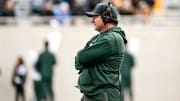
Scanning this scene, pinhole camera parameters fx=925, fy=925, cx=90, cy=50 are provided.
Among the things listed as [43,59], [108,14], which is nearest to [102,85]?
[108,14]

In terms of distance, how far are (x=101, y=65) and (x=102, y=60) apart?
58 millimetres

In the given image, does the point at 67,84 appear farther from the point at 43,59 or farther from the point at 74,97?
the point at 43,59

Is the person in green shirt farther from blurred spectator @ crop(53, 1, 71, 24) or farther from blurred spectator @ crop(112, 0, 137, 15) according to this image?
blurred spectator @ crop(112, 0, 137, 15)

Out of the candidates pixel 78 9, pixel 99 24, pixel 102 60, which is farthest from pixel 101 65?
pixel 78 9

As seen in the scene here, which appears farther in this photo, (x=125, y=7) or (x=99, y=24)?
(x=125, y=7)

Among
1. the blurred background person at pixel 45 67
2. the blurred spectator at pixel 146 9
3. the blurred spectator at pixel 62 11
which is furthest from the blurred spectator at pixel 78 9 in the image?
the blurred background person at pixel 45 67

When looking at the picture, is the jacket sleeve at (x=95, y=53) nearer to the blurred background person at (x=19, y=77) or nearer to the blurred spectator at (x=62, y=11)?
the blurred background person at (x=19, y=77)

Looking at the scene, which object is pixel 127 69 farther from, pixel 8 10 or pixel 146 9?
pixel 8 10

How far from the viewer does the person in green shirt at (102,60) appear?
9.52 metres

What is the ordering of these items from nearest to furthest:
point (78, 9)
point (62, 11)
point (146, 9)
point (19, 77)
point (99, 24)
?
point (99, 24), point (19, 77), point (62, 11), point (78, 9), point (146, 9)

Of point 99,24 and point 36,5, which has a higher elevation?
point 99,24

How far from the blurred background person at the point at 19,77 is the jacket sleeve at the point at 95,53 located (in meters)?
13.3

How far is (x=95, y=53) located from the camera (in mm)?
9516

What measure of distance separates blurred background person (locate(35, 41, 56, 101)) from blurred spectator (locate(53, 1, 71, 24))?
2.40m
